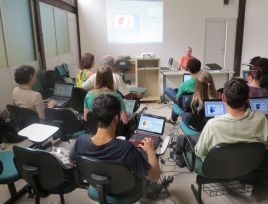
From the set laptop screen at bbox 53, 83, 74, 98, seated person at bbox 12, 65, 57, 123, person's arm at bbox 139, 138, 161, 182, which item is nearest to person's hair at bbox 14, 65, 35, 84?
seated person at bbox 12, 65, 57, 123

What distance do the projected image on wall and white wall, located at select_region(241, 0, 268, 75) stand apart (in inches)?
111

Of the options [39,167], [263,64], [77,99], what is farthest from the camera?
[77,99]

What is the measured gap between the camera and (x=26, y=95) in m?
2.44

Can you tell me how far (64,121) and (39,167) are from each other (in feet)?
3.07

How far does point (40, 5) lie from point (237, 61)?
628cm

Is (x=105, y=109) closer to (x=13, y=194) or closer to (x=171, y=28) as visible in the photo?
(x=13, y=194)

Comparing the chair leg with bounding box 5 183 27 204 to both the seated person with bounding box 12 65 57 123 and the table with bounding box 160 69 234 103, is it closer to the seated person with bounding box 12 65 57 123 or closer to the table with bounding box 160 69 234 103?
the seated person with bounding box 12 65 57 123

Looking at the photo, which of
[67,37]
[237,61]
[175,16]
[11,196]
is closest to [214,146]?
[11,196]

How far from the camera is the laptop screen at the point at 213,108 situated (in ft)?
6.92

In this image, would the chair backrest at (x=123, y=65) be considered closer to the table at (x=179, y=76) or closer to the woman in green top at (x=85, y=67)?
the table at (x=179, y=76)

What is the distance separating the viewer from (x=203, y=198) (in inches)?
76.4

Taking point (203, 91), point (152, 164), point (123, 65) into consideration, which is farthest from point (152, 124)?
point (123, 65)

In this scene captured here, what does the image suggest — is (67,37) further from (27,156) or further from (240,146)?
(240,146)

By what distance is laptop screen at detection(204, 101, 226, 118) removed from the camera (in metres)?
2.11
